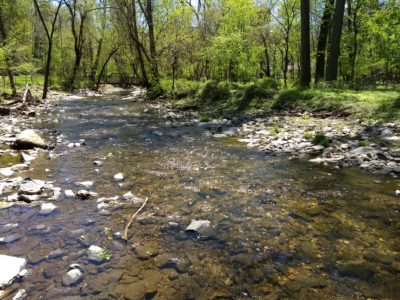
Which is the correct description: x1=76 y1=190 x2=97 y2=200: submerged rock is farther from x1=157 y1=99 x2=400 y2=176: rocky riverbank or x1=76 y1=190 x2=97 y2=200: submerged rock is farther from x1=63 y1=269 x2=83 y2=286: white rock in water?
x1=157 y1=99 x2=400 y2=176: rocky riverbank

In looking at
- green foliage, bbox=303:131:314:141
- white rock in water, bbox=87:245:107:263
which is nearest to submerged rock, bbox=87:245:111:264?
white rock in water, bbox=87:245:107:263

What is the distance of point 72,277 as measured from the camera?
393 cm

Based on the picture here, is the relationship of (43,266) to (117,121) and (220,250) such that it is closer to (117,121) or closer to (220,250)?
(220,250)

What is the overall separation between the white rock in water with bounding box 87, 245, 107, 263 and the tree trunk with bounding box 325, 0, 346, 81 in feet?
54.2

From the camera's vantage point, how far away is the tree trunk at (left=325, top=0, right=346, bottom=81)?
56.1 ft

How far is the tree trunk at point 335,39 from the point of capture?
17.1 meters

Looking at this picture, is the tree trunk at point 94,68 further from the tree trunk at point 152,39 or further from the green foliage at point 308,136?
the green foliage at point 308,136

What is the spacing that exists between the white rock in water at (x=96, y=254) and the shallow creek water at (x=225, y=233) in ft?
0.32

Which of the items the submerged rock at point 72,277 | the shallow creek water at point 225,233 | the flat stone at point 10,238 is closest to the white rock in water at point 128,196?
the shallow creek water at point 225,233

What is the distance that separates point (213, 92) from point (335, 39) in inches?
290

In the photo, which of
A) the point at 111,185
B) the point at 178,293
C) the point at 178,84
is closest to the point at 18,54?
the point at 178,84

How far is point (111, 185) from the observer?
705cm

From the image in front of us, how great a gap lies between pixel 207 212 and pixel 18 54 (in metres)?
24.9

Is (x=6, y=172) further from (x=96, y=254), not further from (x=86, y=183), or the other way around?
(x=96, y=254)
